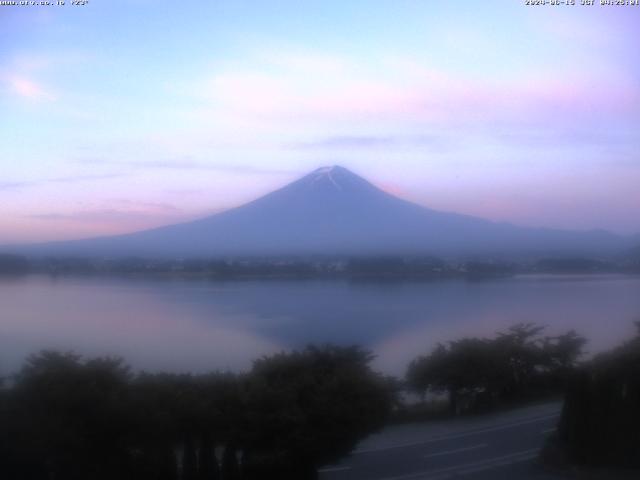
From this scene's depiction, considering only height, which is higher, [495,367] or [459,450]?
[495,367]

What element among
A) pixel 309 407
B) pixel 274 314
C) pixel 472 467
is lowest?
pixel 472 467

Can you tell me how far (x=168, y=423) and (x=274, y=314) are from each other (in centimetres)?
275

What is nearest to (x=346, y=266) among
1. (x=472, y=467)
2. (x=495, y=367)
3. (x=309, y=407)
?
(x=495, y=367)

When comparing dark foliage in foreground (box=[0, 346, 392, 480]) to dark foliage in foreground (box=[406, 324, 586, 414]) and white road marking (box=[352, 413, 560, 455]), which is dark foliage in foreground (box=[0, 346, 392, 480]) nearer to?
white road marking (box=[352, 413, 560, 455])

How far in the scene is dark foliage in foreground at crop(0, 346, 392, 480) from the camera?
21.4 ft

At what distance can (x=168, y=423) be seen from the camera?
680cm

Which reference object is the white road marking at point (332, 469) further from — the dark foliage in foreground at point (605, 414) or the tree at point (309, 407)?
the dark foliage in foreground at point (605, 414)

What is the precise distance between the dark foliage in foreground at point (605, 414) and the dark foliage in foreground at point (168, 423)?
1.95 meters

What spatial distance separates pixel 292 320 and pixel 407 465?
2.52 meters

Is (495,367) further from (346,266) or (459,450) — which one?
(346,266)

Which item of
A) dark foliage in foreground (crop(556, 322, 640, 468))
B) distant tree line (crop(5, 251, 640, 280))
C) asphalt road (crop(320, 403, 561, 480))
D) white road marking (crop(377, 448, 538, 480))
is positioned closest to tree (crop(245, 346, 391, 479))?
asphalt road (crop(320, 403, 561, 480))

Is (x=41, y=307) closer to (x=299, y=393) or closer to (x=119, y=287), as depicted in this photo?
(x=119, y=287)

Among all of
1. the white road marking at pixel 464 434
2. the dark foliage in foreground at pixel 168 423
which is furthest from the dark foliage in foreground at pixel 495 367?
the dark foliage in foreground at pixel 168 423

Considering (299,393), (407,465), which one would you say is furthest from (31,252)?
(407,465)
